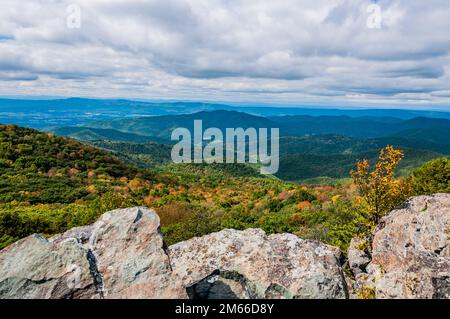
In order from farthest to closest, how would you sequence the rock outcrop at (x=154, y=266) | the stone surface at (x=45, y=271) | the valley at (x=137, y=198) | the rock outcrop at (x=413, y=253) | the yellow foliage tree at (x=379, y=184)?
the valley at (x=137, y=198)
the yellow foliage tree at (x=379, y=184)
the rock outcrop at (x=413, y=253)
the rock outcrop at (x=154, y=266)
the stone surface at (x=45, y=271)

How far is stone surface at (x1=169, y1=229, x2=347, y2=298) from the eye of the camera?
663cm

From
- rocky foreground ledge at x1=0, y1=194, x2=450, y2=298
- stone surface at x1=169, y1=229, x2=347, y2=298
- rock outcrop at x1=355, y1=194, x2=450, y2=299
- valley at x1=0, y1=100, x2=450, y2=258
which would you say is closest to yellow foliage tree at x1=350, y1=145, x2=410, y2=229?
valley at x1=0, y1=100, x2=450, y2=258

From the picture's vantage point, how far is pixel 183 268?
7.55 metres

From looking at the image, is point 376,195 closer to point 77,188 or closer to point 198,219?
point 198,219

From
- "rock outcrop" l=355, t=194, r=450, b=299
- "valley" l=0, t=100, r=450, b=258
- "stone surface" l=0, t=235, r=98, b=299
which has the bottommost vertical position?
"valley" l=0, t=100, r=450, b=258

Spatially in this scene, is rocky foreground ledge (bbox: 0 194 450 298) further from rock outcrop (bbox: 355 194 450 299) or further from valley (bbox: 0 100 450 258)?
valley (bbox: 0 100 450 258)

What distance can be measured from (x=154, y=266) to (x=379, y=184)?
31.9ft

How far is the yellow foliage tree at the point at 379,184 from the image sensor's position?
12.5 metres

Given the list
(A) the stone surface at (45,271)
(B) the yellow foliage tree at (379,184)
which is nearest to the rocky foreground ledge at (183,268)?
(A) the stone surface at (45,271)

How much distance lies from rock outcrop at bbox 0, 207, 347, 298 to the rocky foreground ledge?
0.02 metres

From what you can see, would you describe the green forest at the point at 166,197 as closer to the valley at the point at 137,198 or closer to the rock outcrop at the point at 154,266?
the valley at the point at 137,198

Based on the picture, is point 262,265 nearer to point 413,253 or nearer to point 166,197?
point 413,253

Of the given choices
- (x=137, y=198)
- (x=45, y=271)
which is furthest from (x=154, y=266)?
(x=137, y=198)

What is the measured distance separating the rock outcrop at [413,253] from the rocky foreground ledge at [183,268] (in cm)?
3
